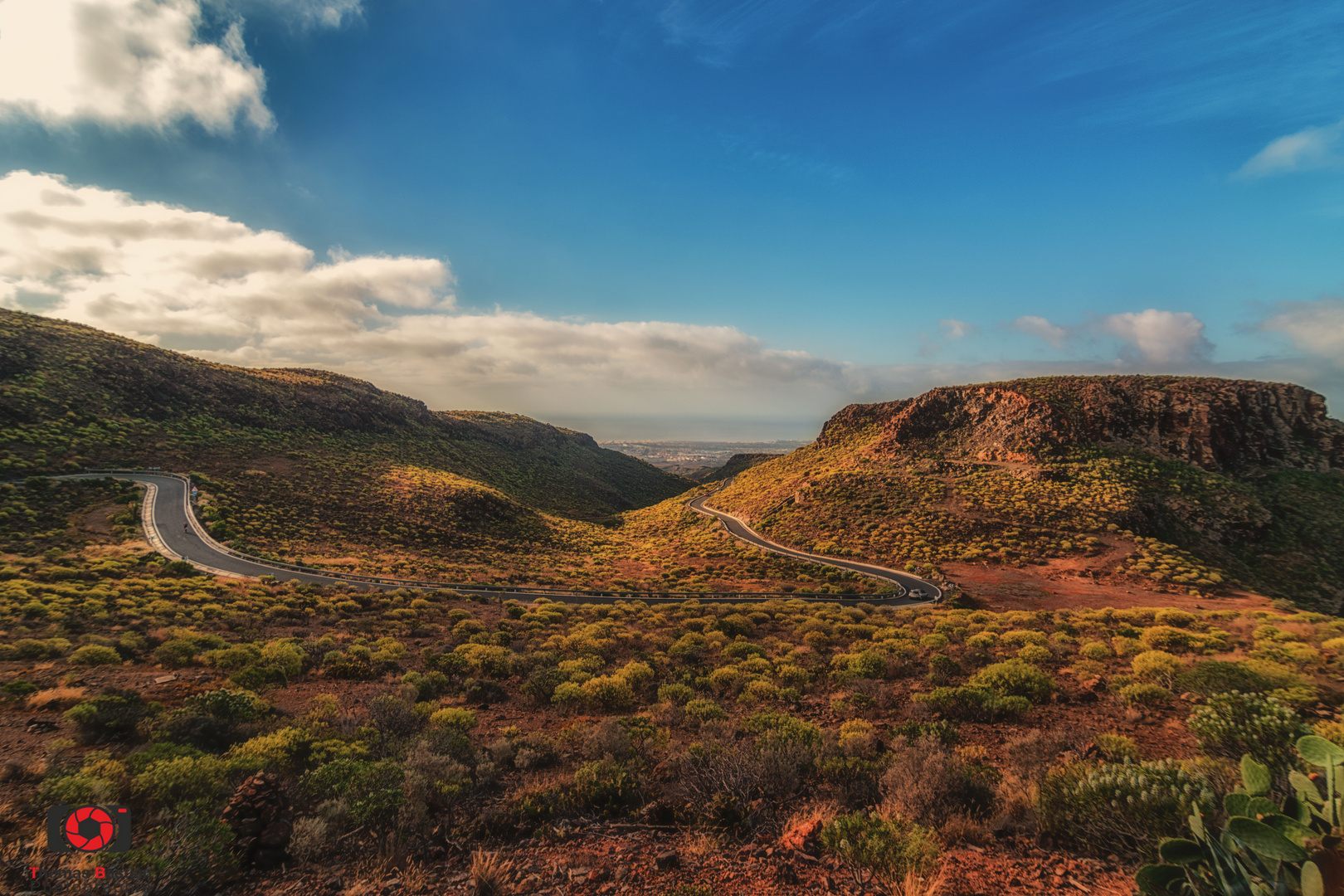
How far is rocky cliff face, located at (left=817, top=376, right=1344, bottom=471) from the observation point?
171ft

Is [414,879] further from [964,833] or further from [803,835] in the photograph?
[964,833]

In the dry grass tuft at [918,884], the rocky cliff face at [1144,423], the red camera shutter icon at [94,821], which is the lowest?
the red camera shutter icon at [94,821]

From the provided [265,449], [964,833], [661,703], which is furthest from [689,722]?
[265,449]

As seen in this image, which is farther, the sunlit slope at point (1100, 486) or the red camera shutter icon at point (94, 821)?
the sunlit slope at point (1100, 486)

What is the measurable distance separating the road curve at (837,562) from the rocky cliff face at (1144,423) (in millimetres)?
23597

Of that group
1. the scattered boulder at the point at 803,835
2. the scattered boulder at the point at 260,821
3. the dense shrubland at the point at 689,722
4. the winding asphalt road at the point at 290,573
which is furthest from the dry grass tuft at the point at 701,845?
the winding asphalt road at the point at 290,573

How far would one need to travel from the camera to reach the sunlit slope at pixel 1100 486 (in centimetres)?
3947

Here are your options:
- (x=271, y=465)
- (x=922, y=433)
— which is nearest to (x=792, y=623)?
(x=922, y=433)

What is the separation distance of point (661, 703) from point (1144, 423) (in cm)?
7345

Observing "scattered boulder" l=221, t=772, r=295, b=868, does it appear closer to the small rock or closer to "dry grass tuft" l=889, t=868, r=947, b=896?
the small rock

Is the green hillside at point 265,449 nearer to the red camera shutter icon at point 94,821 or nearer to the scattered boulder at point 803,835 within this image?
the red camera shutter icon at point 94,821

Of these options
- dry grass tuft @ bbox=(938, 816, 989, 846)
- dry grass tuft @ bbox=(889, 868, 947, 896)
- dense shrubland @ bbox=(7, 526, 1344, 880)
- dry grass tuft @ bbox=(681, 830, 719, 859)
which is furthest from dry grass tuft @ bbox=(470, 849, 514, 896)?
dry grass tuft @ bbox=(938, 816, 989, 846)

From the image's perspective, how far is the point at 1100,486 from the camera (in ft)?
153

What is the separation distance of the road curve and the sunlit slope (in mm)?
2080
